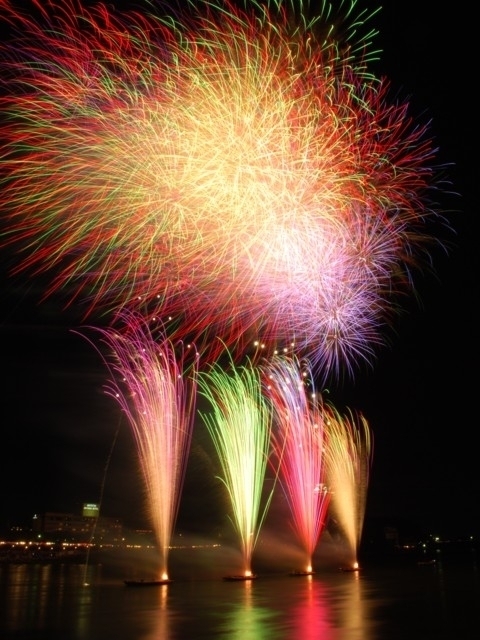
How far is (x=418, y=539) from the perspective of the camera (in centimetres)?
9638

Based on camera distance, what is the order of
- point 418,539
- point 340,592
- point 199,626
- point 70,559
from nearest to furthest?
point 199,626, point 340,592, point 70,559, point 418,539

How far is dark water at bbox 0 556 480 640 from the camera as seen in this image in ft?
36.0

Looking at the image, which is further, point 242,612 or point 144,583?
point 144,583

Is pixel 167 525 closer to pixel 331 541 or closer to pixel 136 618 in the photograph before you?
pixel 136 618

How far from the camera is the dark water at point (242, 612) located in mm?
10969

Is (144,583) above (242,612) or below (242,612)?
below

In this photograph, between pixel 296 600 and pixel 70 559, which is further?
pixel 70 559

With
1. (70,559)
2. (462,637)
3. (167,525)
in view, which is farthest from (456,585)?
(70,559)

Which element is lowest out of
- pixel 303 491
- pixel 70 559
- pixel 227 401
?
pixel 70 559

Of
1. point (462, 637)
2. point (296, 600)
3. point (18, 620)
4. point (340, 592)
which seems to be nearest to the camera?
point (462, 637)

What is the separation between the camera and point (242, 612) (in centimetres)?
1410

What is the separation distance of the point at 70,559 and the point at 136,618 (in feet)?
137

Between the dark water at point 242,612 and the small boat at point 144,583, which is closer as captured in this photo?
the dark water at point 242,612

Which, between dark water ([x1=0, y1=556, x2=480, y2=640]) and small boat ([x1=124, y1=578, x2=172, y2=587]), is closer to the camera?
dark water ([x1=0, y1=556, x2=480, y2=640])
